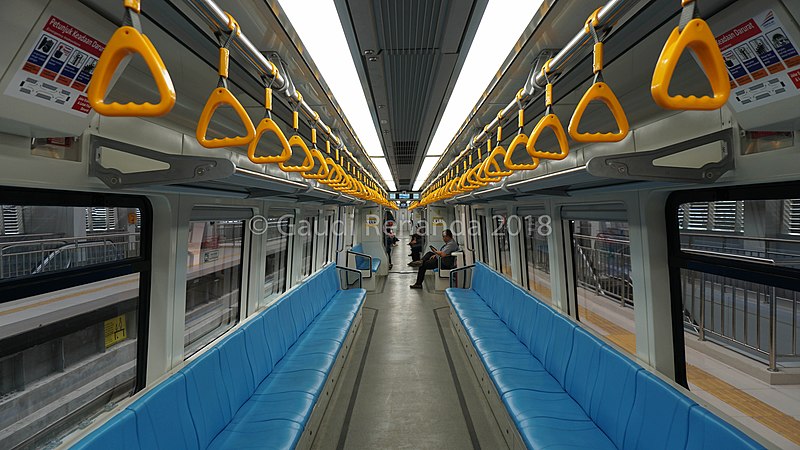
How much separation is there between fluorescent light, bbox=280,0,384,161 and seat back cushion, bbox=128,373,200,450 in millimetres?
2328

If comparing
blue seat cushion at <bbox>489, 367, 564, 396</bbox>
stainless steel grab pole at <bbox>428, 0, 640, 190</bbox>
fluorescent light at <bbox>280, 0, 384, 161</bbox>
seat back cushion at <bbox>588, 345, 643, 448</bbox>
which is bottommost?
blue seat cushion at <bbox>489, 367, 564, 396</bbox>

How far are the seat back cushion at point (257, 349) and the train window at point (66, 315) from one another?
927mm

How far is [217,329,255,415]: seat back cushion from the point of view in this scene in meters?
2.88

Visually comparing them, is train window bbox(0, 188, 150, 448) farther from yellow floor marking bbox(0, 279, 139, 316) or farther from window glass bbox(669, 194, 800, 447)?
window glass bbox(669, 194, 800, 447)

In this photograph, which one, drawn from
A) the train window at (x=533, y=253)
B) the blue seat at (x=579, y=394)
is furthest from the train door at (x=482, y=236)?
the blue seat at (x=579, y=394)

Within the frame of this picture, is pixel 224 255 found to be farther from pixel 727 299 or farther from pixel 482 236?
pixel 727 299

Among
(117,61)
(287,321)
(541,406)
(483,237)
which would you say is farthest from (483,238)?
(117,61)

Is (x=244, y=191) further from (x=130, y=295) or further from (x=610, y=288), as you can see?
(x=610, y=288)

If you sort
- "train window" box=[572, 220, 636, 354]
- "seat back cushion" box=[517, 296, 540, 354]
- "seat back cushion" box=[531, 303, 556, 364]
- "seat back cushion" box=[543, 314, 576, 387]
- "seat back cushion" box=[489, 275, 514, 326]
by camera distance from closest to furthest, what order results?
"seat back cushion" box=[543, 314, 576, 387] → "seat back cushion" box=[531, 303, 556, 364] → "seat back cushion" box=[517, 296, 540, 354] → "seat back cushion" box=[489, 275, 514, 326] → "train window" box=[572, 220, 636, 354]

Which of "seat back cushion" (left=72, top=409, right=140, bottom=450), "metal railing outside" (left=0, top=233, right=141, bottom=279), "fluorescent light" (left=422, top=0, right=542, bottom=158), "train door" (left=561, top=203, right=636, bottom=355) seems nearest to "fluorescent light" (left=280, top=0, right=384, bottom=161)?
"fluorescent light" (left=422, top=0, right=542, bottom=158)

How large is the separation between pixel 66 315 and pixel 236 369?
4.75 meters

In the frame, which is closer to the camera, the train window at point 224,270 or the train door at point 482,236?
the train window at point 224,270

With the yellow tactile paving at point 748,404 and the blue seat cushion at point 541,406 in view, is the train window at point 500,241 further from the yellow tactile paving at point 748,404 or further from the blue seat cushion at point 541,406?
the blue seat cushion at point 541,406

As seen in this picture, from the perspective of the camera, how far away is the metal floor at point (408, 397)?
342 cm
